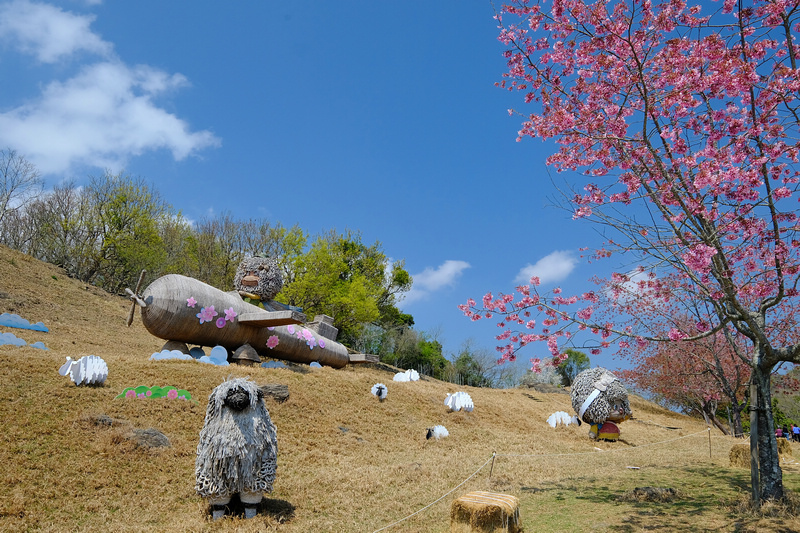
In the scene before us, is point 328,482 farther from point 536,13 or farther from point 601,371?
point 601,371

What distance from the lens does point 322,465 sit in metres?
8.16

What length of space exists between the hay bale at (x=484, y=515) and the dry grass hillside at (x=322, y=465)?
55cm

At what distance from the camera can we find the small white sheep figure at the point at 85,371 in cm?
818

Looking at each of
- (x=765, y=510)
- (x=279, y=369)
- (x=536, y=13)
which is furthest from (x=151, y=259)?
(x=765, y=510)

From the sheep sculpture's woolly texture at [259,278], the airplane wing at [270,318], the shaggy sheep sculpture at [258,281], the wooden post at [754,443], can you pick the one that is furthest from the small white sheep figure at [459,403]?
the wooden post at [754,443]

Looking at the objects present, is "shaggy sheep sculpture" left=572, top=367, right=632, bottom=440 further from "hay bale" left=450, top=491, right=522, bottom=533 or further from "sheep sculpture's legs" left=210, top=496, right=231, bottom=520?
"sheep sculpture's legs" left=210, top=496, right=231, bottom=520

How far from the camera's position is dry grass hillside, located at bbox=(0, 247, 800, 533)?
5562 mm

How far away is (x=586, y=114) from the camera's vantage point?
7.29 metres

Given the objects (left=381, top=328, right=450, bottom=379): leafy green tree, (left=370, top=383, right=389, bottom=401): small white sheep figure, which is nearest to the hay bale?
(left=370, top=383, right=389, bottom=401): small white sheep figure

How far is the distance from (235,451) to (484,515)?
2.76 meters

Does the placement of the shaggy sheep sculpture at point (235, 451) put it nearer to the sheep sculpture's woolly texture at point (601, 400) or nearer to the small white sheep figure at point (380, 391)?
the small white sheep figure at point (380, 391)

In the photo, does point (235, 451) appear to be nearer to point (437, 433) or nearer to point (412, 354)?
point (437, 433)

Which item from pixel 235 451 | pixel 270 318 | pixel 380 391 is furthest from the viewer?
pixel 380 391

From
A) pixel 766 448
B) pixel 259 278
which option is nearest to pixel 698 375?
pixel 766 448
